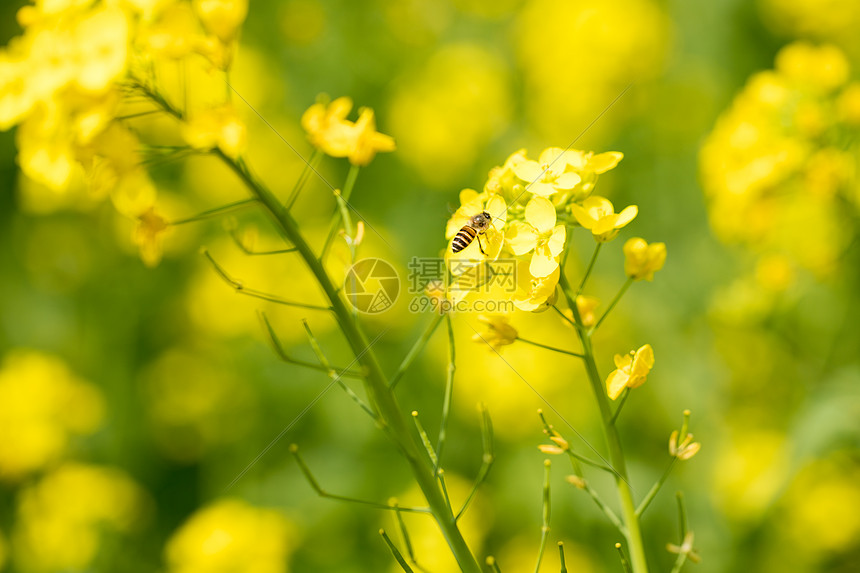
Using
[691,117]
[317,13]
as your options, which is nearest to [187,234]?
[317,13]

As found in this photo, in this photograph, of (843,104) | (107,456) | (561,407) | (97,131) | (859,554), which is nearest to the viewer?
(97,131)

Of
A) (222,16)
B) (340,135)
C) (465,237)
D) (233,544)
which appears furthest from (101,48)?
(233,544)

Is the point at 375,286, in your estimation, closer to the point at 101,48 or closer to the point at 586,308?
the point at 586,308

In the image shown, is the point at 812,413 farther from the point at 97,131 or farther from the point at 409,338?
the point at 97,131

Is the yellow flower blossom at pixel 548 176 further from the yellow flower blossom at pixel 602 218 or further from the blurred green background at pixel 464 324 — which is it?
the blurred green background at pixel 464 324

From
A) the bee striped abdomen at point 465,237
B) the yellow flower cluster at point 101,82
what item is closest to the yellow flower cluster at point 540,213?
the bee striped abdomen at point 465,237

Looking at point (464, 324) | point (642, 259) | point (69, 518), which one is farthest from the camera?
point (464, 324)
